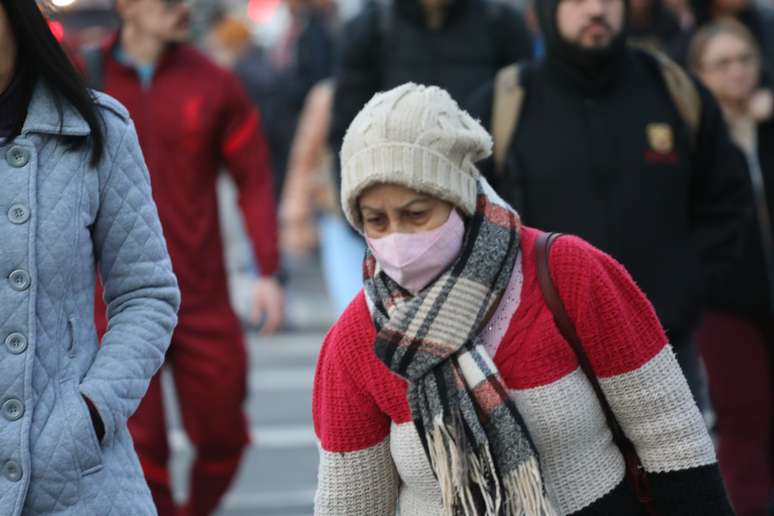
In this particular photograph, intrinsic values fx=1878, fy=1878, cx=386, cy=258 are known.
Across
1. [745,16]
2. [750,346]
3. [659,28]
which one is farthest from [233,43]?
[750,346]

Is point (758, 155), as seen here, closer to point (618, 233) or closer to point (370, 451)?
point (618, 233)

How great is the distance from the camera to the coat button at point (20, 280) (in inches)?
145

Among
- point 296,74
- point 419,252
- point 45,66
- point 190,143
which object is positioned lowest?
point 296,74

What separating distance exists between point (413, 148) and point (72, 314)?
768 millimetres

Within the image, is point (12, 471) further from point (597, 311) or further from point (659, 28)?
point (659, 28)

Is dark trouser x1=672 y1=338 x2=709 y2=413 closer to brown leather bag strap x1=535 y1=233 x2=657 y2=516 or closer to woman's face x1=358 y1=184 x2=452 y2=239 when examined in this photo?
brown leather bag strap x1=535 y1=233 x2=657 y2=516

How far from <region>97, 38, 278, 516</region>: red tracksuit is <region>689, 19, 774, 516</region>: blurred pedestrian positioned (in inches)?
75.1

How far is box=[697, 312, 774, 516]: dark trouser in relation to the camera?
24.2ft

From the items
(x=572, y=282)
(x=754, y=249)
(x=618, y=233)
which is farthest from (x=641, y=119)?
(x=572, y=282)

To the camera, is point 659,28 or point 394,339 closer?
point 394,339

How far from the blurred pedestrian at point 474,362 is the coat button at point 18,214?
65 centimetres

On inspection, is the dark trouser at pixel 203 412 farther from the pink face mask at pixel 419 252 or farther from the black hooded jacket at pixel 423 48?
the pink face mask at pixel 419 252

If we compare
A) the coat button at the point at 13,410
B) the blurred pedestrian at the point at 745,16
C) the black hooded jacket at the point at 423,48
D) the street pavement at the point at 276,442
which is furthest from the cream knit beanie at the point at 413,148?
the blurred pedestrian at the point at 745,16

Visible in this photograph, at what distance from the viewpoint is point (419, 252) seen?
378 centimetres
